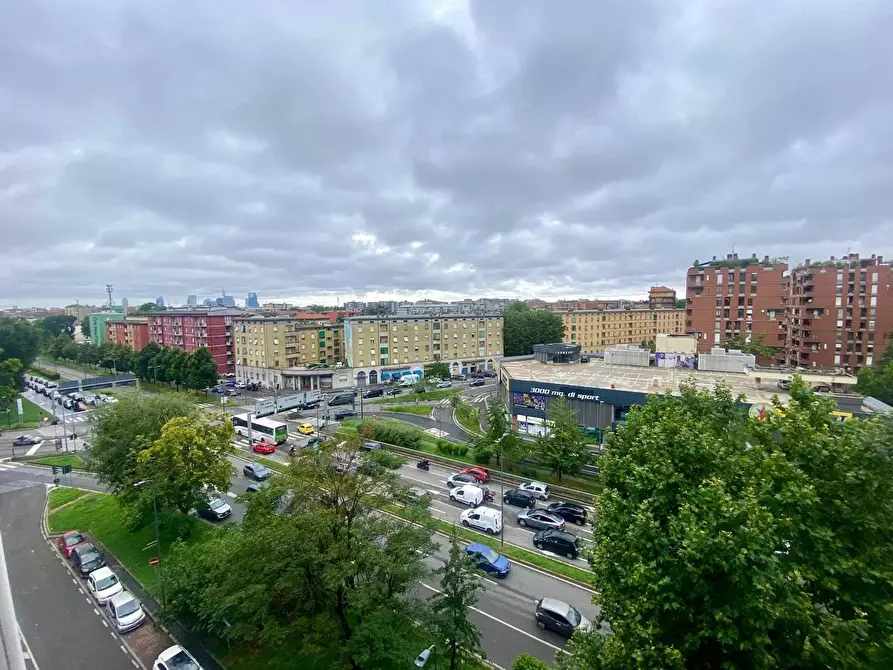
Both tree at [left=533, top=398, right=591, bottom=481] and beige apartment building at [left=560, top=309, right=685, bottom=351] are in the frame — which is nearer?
tree at [left=533, top=398, right=591, bottom=481]

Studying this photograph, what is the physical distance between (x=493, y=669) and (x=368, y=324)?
61626 mm

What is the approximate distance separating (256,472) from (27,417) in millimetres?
43732

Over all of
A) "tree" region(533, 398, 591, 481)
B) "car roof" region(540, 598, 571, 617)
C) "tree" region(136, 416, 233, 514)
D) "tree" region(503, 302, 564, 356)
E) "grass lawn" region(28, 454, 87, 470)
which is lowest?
"grass lawn" region(28, 454, 87, 470)

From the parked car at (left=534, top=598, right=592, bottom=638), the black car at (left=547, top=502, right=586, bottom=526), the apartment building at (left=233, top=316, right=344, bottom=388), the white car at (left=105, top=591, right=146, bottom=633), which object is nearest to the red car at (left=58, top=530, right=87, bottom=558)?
the white car at (left=105, top=591, right=146, bottom=633)

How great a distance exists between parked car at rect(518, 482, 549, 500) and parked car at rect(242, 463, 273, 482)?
18639 mm

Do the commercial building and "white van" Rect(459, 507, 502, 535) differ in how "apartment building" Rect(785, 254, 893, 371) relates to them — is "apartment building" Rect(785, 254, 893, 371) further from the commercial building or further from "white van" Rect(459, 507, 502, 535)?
"white van" Rect(459, 507, 502, 535)

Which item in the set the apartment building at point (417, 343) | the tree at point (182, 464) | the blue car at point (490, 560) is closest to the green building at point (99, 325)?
the apartment building at point (417, 343)

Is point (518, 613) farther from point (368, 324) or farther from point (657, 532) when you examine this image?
point (368, 324)

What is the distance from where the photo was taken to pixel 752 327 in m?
65.1

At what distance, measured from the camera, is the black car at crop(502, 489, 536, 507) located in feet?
88.3

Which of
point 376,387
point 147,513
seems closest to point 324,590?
point 147,513

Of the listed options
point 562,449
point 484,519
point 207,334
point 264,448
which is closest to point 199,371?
point 207,334

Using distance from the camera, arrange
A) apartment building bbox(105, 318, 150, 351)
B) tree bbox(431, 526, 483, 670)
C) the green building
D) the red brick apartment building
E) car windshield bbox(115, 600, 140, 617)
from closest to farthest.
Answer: tree bbox(431, 526, 483, 670) < car windshield bbox(115, 600, 140, 617) < the red brick apartment building < apartment building bbox(105, 318, 150, 351) < the green building

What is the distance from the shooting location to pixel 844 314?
190 ft
